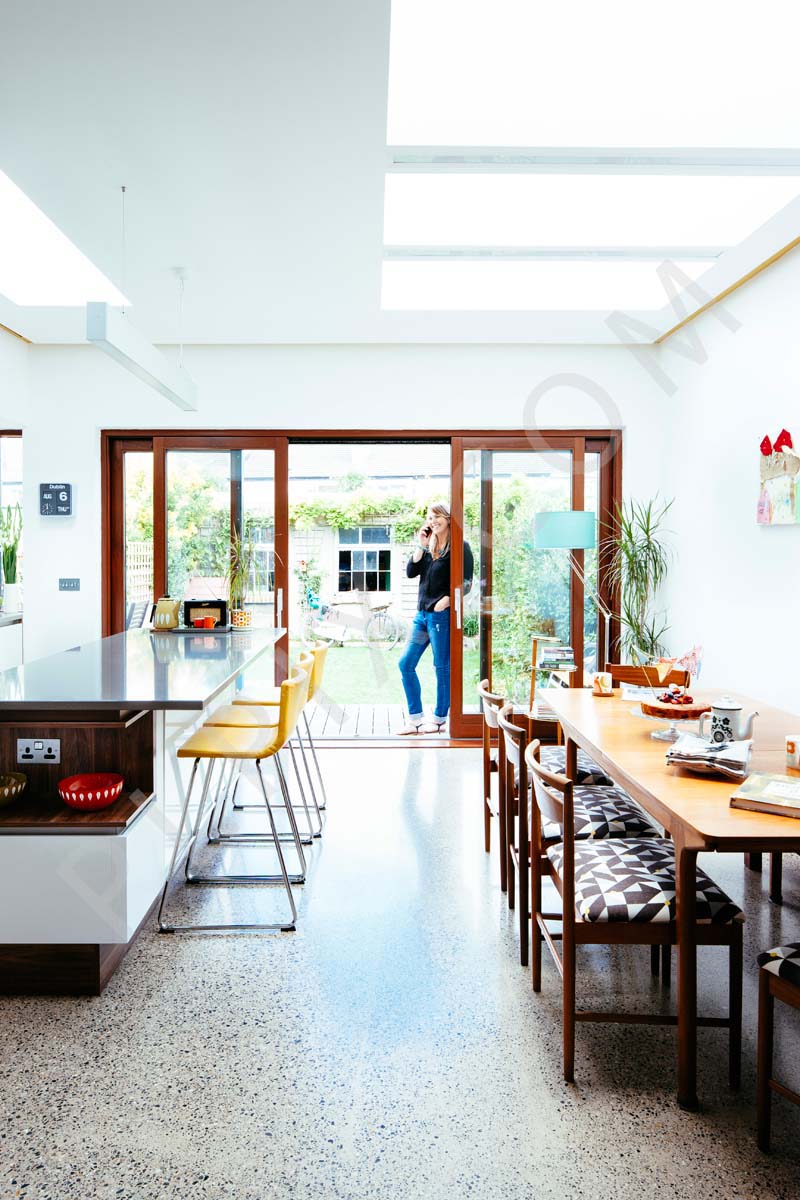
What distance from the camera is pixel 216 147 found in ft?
9.86

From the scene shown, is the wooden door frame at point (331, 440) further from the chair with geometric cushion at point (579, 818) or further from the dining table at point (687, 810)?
the dining table at point (687, 810)

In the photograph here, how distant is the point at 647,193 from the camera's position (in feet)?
11.5

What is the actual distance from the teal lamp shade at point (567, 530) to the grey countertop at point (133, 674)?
6.30ft

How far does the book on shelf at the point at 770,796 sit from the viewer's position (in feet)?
5.72

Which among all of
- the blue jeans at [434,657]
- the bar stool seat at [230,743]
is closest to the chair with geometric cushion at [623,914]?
the bar stool seat at [230,743]

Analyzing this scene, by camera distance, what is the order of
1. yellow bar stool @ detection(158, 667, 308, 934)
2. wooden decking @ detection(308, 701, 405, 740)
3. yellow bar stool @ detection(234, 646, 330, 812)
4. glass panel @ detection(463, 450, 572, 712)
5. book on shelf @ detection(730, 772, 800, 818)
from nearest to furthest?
book on shelf @ detection(730, 772, 800, 818) < yellow bar stool @ detection(158, 667, 308, 934) < yellow bar stool @ detection(234, 646, 330, 812) < glass panel @ detection(463, 450, 572, 712) < wooden decking @ detection(308, 701, 405, 740)

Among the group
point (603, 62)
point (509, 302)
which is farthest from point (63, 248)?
point (603, 62)

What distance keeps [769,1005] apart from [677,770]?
1.94 feet

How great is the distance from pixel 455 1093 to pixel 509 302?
13.9 ft

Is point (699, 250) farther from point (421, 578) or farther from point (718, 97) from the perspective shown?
point (421, 578)

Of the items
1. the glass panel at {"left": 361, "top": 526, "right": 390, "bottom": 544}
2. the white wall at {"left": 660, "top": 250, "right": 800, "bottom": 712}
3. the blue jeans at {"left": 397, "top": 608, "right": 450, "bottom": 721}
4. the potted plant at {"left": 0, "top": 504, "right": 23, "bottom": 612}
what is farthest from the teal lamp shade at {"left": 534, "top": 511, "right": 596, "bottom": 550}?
the glass panel at {"left": 361, "top": 526, "right": 390, "bottom": 544}

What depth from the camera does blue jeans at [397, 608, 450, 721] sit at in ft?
20.3

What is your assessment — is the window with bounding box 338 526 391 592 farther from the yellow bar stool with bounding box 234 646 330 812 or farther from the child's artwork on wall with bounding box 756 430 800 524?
the child's artwork on wall with bounding box 756 430 800 524

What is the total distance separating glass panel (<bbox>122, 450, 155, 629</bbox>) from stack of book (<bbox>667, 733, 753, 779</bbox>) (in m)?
4.50
